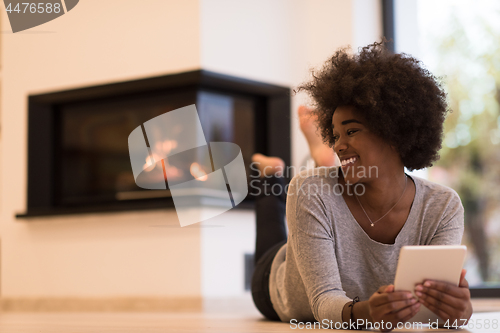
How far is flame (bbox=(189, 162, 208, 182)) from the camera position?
3.02 m

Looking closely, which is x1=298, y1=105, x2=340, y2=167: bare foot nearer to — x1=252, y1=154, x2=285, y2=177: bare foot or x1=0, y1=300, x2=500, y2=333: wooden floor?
x1=252, y1=154, x2=285, y2=177: bare foot

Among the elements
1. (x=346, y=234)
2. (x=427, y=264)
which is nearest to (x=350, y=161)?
(x=346, y=234)

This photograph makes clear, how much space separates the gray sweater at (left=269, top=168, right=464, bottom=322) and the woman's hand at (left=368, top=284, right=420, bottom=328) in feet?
0.63

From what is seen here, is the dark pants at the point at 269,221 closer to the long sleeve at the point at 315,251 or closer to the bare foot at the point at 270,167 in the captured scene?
the bare foot at the point at 270,167

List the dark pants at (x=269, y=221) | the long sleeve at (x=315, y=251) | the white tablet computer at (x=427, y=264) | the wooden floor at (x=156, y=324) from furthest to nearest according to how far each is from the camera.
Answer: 1. the dark pants at (x=269, y=221)
2. the wooden floor at (x=156, y=324)
3. the long sleeve at (x=315, y=251)
4. the white tablet computer at (x=427, y=264)

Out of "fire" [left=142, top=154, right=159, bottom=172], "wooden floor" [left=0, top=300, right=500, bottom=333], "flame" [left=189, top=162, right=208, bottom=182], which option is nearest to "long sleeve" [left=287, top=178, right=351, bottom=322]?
"wooden floor" [left=0, top=300, right=500, bottom=333]

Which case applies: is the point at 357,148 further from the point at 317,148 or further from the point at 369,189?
the point at 317,148

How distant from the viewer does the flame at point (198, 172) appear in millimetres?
3018

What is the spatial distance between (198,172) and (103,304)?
3.13 feet

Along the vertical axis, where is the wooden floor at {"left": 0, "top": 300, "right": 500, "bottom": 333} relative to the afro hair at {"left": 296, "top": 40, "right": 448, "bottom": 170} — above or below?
below

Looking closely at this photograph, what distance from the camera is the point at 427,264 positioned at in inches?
40.9

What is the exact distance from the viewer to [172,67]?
3098 millimetres

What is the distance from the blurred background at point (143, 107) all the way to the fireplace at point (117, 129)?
15 millimetres

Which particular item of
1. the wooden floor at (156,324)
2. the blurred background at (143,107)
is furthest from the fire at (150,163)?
the wooden floor at (156,324)
